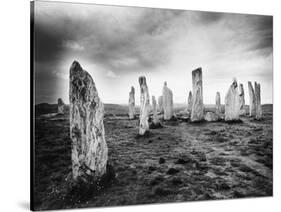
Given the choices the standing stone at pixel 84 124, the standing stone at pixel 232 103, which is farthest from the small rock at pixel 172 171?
the standing stone at pixel 232 103

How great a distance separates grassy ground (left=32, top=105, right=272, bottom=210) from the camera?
22.5 feet

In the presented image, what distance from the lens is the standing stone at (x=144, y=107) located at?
7.77 m

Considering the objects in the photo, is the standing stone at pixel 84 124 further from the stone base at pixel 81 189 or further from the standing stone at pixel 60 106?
the standing stone at pixel 60 106

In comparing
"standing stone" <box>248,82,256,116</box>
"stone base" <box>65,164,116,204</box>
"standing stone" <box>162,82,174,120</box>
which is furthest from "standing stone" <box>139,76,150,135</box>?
"standing stone" <box>248,82,256,116</box>

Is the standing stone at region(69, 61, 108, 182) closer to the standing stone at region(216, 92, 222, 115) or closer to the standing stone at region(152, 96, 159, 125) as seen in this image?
the standing stone at region(152, 96, 159, 125)

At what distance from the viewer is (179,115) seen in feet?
26.7

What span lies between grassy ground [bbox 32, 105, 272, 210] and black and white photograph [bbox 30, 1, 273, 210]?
0.02m

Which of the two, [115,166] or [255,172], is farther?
[255,172]

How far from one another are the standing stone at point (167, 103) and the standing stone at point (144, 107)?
0.36 meters

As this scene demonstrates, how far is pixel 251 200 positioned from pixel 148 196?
7.62ft
